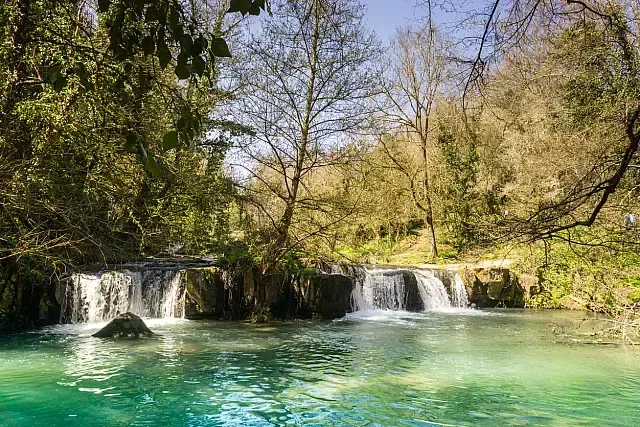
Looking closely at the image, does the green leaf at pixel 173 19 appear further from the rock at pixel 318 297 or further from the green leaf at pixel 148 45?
the rock at pixel 318 297

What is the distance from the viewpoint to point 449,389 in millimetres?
6523

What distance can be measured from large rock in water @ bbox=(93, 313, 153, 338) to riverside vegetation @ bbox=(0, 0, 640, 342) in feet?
4.39

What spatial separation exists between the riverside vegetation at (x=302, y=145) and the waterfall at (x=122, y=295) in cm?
51

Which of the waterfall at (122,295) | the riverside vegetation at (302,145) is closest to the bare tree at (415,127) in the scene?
the riverside vegetation at (302,145)

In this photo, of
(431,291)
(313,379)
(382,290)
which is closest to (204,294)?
(382,290)

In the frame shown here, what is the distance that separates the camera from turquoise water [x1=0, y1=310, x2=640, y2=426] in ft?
17.8

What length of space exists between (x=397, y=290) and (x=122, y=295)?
735 cm

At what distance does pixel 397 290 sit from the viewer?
50.6ft

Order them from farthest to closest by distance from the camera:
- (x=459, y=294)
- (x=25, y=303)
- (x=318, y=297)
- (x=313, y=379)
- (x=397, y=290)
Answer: (x=459, y=294), (x=397, y=290), (x=318, y=297), (x=25, y=303), (x=313, y=379)

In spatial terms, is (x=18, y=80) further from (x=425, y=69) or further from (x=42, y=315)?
(x=425, y=69)

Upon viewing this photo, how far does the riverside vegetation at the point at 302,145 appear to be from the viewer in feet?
9.25

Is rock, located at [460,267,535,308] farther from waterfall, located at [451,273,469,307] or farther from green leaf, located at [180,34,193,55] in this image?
green leaf, located at [180,34,193,55]

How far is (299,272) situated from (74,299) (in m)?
5.06

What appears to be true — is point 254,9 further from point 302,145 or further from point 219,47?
point 302,145
